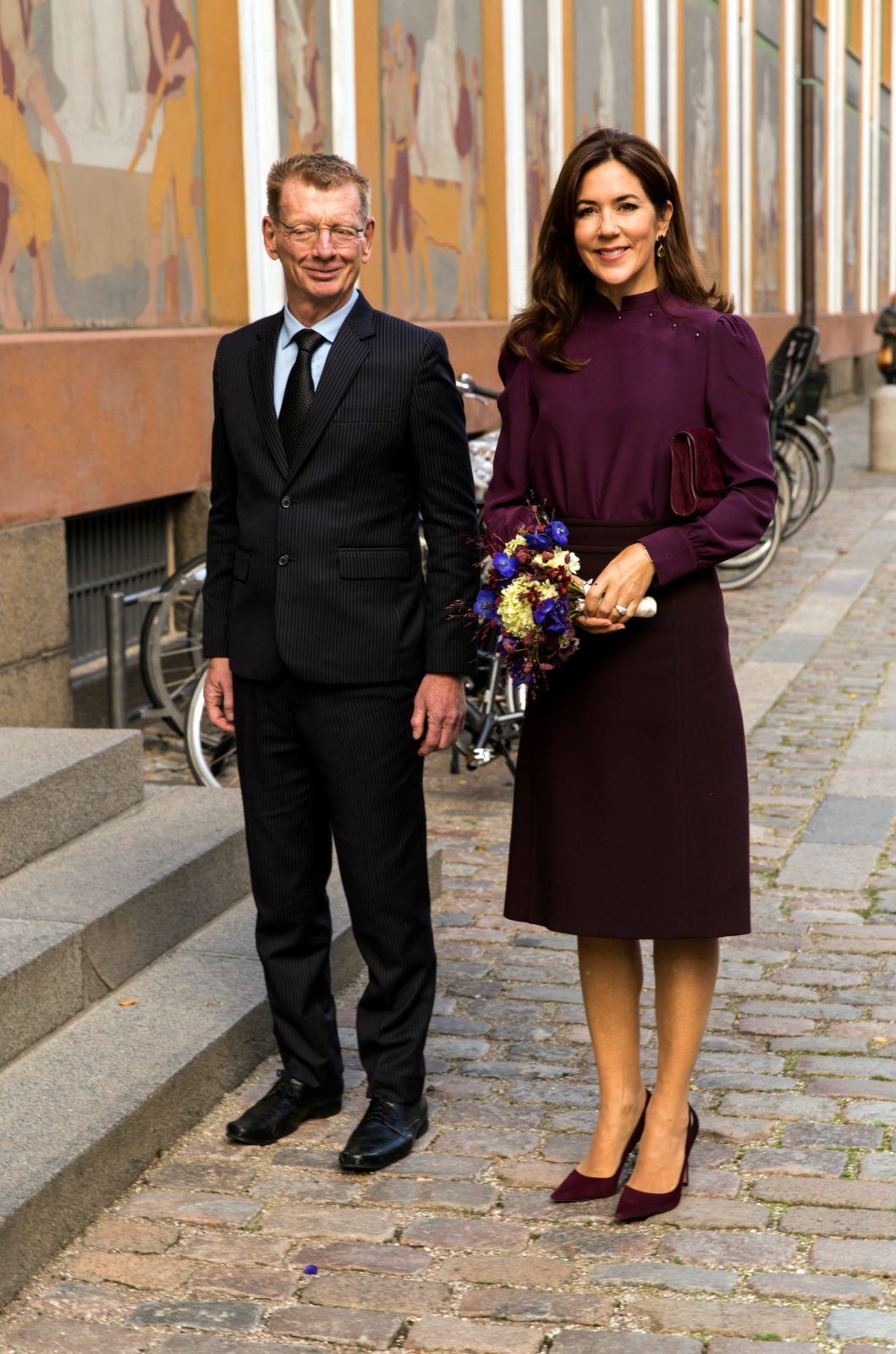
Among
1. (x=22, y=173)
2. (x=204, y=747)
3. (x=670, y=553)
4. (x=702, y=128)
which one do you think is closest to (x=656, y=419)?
(x=670, y=553)

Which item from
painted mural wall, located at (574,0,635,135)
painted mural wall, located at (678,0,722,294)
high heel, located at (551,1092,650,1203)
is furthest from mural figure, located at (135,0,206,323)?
painted mural wall, located at (678,0,722,294)

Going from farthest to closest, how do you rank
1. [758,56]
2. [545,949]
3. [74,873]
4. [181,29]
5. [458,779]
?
1. [758,56]
2. [181,29]
3. [458,779]
4. [545,949]
5. [74,873]

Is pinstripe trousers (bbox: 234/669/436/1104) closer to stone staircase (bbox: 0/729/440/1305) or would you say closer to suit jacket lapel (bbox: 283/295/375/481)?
stone staircase (bbox: 0/729/440/1305)

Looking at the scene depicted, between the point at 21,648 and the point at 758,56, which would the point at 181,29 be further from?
the point at 758,56

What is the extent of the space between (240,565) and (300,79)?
22.4ft

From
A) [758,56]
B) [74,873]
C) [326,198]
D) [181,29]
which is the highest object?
[758,56]

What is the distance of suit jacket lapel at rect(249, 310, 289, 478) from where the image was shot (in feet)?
12.7

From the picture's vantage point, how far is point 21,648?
7.19 m

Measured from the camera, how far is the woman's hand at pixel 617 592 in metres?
3.46

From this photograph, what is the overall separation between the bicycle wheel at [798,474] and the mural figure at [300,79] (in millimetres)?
5240

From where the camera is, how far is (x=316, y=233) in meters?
3.72

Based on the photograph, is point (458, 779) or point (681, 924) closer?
point (681, 924)

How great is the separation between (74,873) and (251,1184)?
1.27 m

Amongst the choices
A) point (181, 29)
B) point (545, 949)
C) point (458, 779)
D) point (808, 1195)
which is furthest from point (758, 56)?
point (808, 1195)
